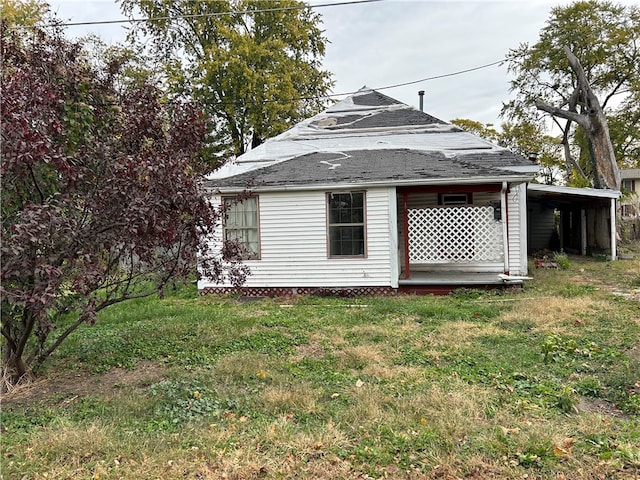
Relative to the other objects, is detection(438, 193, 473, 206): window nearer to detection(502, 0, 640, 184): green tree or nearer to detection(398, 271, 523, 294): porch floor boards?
detection(398, 271, 523, 294): porch floor boards

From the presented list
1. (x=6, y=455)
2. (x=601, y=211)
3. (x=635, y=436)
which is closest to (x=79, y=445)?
(x=6, y=455)

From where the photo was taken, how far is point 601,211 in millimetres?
14891

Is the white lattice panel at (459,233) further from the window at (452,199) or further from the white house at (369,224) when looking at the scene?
the window at (452,199)

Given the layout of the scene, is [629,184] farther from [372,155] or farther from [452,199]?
[372,155]

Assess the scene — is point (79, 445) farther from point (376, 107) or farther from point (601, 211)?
point (601, 211)

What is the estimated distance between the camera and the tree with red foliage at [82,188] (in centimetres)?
333

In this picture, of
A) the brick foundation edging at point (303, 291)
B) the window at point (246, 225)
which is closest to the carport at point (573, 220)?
the brick foundation edging at point (303, 291)

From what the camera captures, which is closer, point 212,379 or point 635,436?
point 635,436

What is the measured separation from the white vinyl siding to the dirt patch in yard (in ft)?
16.6

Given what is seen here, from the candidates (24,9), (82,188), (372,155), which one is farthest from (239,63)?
(82,188)

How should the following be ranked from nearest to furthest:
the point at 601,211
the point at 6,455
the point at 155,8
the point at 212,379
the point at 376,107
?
the point at 6,455
the point at 212,379
the point at 376,107
the point at 601,211
the point at 155,8

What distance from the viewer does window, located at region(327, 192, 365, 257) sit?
31.5 ft

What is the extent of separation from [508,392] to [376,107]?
1087 centimetres

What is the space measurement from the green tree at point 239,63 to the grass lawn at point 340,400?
1757cm
